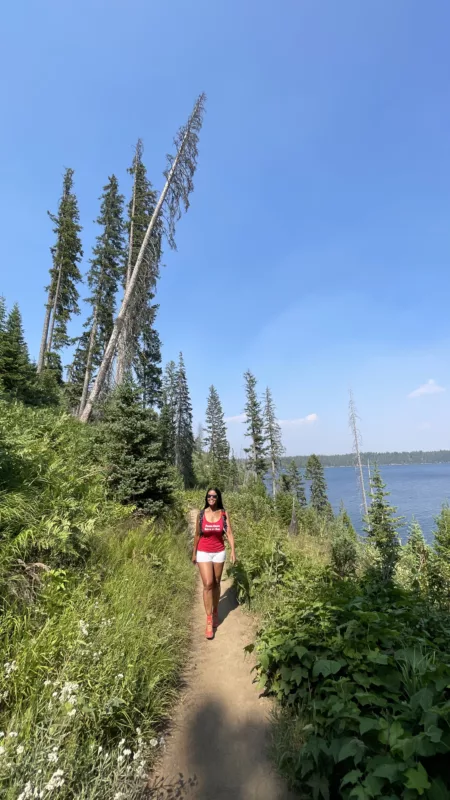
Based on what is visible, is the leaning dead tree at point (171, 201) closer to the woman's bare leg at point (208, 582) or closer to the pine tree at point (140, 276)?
the pine tree at point (140, 276)

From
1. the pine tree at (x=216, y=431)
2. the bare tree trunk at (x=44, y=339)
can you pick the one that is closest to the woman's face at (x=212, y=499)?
the bare tree trunk at (x=44, y=339)

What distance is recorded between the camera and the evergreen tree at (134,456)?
7527 millimetres

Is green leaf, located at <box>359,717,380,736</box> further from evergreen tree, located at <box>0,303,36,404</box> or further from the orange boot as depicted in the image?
evergreen tree, located at <box>0,303,36,404</box>

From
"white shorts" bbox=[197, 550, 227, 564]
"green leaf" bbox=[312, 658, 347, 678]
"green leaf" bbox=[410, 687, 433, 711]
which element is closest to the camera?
"green leaf" bbox=[410, 687, 433, 711]

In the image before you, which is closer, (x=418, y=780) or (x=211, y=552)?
(x=418, y=780)

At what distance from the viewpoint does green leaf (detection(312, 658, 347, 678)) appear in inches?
107

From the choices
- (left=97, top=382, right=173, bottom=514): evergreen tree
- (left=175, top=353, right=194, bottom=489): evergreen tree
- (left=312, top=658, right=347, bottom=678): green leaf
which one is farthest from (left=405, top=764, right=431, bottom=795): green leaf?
(left=175, top=353, right=194, bottom=489): evergreen tree

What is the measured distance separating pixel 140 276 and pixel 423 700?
15.1 metres

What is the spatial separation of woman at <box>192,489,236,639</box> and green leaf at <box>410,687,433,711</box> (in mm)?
3126

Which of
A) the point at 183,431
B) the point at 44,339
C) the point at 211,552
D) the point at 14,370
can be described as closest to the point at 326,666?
the point at 211,552

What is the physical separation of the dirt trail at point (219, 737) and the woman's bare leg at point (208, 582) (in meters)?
0.53

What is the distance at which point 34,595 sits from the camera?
332cm

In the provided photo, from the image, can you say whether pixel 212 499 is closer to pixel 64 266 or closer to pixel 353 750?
pixel 353 750

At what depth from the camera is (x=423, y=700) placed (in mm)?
2135
